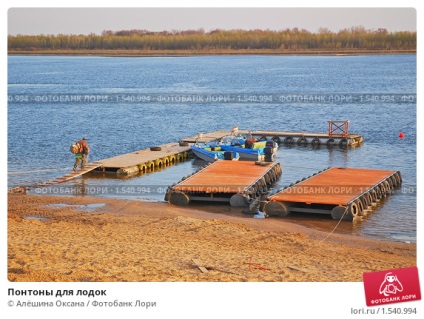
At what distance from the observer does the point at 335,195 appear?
2739 centimetres

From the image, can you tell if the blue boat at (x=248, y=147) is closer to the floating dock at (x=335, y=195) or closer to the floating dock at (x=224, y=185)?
the floating dock at (x=224, y=185)

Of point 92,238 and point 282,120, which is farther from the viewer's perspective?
point 282,120

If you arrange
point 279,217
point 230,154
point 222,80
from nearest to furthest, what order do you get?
point 279,217
point 230,154
point 222,80

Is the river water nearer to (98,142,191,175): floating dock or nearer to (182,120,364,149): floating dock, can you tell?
(98,142,191,175): floating dock

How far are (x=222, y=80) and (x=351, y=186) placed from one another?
254 feet

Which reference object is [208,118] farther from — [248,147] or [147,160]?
[147,160]

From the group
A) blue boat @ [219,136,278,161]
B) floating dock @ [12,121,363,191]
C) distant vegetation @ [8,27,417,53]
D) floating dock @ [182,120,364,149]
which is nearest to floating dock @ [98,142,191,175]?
floating dock @ [12,121,363,191]

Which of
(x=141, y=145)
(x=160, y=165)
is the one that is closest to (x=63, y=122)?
(x=141, y=145)

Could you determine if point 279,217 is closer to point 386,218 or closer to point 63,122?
point 386,218

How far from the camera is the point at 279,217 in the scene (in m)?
26.4
